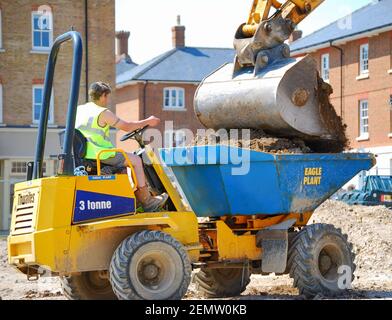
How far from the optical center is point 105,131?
37.8 feet

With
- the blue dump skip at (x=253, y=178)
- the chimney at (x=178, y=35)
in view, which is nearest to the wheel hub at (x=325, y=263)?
the blue dump skip at (x=253, y=178)

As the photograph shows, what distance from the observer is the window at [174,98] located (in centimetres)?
6056

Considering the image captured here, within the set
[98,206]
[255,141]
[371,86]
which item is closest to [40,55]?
[371,86]

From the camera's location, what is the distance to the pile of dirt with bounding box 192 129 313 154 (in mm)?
12797

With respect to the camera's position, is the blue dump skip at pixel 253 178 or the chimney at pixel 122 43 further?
the chimney at pixel 122 43

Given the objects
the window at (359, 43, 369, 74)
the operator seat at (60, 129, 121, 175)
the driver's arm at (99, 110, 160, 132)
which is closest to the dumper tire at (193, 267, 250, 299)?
the operator seat at (60, 129, 121, 175)

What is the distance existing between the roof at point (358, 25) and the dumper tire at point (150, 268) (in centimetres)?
3603

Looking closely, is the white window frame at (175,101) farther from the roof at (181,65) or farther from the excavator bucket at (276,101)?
the excavator bucket at (276,101)
